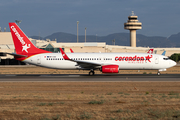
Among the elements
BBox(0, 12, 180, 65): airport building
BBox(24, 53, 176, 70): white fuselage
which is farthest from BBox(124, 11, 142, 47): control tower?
BBox(24, 53, 176, 70): white fuselage

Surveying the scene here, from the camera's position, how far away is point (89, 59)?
37.8 m

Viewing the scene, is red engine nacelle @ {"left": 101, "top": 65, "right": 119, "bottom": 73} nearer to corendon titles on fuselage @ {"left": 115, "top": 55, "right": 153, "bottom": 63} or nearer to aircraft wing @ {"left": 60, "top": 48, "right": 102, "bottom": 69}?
aircraft wing @ {"left": 60, "top": 48, "right": 102, "bottom": 69}

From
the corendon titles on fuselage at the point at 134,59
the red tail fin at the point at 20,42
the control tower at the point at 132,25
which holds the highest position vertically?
the control tower at the point at 132,25

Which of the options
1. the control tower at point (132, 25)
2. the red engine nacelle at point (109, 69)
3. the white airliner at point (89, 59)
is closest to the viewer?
the red engine nacelle at point (109, 69)

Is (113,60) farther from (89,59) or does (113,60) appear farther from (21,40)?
(21,40)

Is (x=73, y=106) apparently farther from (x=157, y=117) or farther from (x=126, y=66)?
(x=126, y=66)

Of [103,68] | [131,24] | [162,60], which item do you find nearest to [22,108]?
[103,68]

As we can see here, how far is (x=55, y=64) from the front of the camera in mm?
38031

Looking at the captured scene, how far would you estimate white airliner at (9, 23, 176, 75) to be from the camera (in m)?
36.8

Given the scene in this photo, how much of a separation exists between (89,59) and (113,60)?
12.0ft

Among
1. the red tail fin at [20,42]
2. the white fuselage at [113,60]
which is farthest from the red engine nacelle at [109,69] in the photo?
the red tail fin at [20,42]

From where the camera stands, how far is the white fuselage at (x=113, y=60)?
36812mm

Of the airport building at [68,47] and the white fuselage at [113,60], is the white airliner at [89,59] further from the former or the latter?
the airport building at [68,47]

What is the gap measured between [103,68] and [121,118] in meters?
23.1
